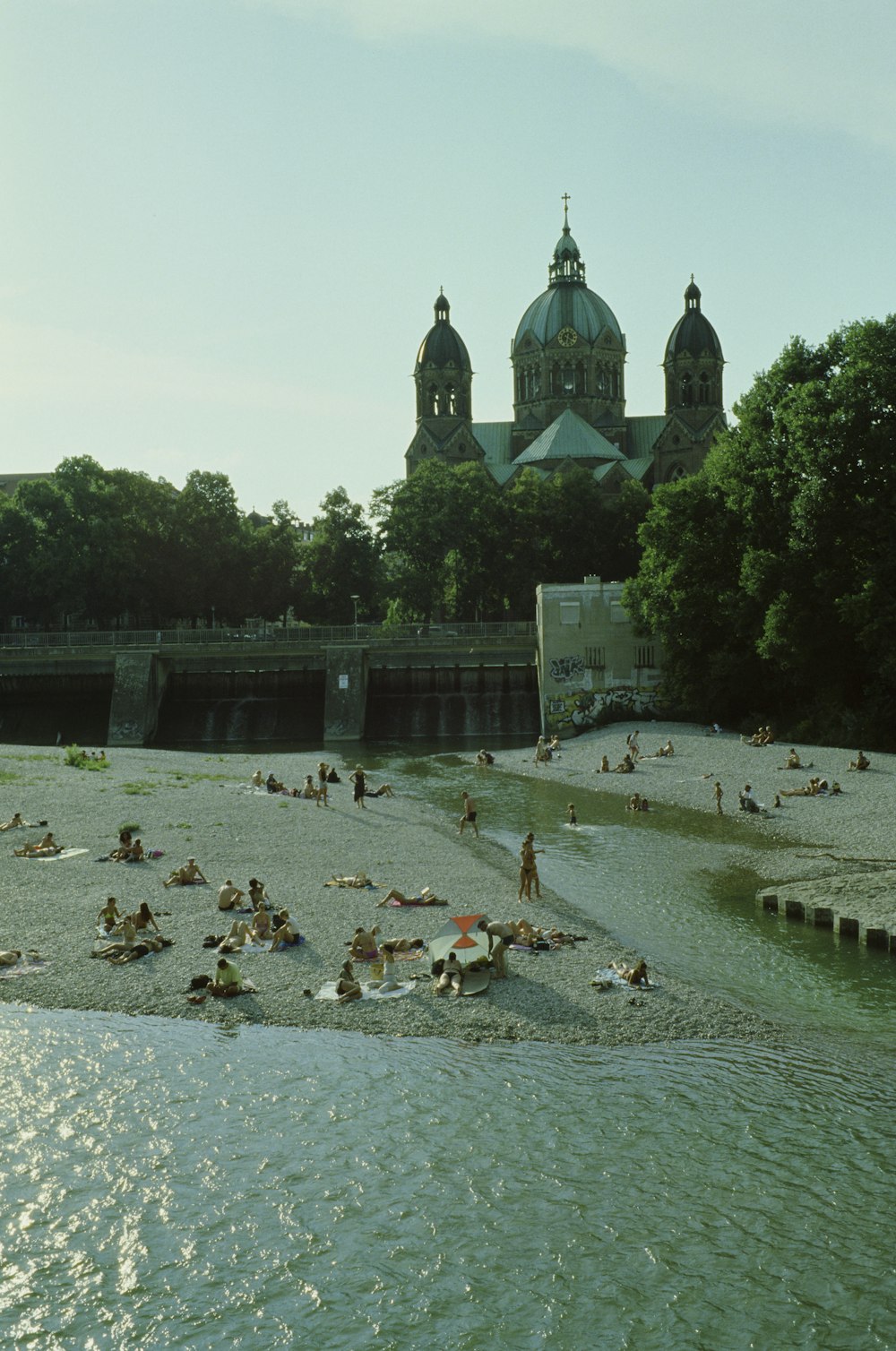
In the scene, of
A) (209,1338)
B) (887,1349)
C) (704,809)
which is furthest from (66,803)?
(887,1349)

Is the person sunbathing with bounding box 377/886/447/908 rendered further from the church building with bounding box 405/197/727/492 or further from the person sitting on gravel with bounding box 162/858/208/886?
the church building with bounding box 405/197/727/492

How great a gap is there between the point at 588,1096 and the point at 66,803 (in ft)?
102

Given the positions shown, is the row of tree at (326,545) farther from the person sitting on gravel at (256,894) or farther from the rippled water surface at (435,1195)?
the rippled water surface at (435,1195)

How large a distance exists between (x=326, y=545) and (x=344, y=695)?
25205 mm

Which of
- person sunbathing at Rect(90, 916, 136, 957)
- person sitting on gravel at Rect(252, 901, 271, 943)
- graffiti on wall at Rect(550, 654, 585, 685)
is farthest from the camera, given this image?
graffiti on wall at Rect(550, 654, 585, 685)

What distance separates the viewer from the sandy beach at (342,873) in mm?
21047

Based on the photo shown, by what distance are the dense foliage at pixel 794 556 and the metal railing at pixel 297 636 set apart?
11.9 m

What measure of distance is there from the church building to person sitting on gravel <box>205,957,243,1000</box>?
10544 centimetres

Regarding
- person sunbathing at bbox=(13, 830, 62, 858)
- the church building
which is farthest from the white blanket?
the church building

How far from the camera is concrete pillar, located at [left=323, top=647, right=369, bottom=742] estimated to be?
233 feet

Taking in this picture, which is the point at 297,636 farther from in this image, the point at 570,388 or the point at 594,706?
the point at 570,388

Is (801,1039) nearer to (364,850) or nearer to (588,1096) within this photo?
(588,1096)

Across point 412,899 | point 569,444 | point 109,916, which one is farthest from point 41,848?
point 569,444

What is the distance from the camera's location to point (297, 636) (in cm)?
7575
